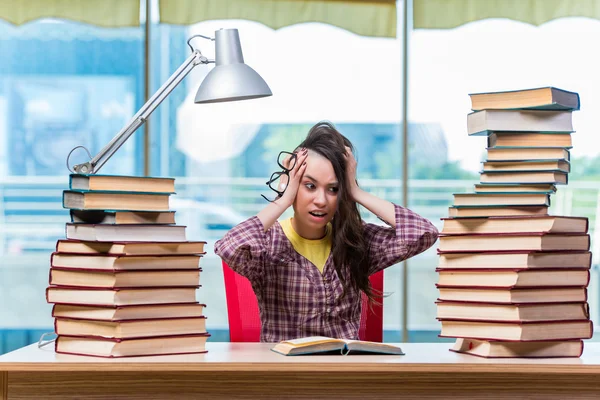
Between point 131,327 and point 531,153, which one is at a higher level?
point 531,153

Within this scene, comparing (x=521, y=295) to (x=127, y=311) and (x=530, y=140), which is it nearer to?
(x=530, y=140)

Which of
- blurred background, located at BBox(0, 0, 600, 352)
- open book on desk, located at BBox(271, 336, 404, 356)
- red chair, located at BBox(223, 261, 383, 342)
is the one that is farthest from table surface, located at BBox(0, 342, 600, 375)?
blurred background, located at BBox(0, 0, 600, 352)

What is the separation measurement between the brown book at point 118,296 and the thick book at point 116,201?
0.59ft

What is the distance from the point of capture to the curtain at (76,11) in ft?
13.3

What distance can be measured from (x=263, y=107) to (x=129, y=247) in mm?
2623

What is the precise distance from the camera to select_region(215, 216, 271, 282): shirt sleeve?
6.55 feet

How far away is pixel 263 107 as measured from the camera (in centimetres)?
423

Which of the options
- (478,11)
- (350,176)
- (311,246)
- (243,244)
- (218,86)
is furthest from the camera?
(478,11)

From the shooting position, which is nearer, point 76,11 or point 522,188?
point 522,188

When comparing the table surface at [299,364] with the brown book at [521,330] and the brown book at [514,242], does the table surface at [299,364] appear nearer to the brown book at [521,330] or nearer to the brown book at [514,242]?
the brown book at [521,330]

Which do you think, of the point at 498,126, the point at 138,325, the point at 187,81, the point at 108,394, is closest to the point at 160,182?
the point at 138,325

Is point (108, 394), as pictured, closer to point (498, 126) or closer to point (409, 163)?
point (498, 126)

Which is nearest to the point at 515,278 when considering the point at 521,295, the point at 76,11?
the point at 521,295

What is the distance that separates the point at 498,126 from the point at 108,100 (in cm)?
285
